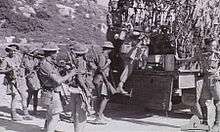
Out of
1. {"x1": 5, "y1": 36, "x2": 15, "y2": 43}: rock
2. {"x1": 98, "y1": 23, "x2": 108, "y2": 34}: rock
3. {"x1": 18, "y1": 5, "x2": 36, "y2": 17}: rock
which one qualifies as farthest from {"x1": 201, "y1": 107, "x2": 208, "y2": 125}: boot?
{"x1": 18, "y1": 5, "x2": 36, "y2": 17}: rock

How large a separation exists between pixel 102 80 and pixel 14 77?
2.12 meters

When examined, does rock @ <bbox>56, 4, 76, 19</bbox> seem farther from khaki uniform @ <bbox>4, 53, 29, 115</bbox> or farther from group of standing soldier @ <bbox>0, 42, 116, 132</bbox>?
khaki uniform @ <bbox>4, 53, 29, 115</bbox>

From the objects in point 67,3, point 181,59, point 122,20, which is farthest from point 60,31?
point 181,59

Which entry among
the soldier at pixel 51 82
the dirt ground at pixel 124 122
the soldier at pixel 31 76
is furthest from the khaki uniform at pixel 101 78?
the soldier at pixel 51 82

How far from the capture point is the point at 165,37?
37.9 ft

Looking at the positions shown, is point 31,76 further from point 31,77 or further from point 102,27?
point 102,27

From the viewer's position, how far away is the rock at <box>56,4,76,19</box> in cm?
3423

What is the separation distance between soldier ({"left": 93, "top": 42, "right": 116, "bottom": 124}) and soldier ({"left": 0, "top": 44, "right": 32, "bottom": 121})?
1.77 metres

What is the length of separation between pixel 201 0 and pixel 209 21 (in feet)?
1.90

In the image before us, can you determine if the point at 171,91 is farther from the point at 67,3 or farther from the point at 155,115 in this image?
the point at 67,3

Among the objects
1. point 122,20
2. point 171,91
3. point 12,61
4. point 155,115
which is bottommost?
point 155,115

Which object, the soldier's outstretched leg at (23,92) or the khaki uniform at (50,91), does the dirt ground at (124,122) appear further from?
the khaki uniform at (50,91)

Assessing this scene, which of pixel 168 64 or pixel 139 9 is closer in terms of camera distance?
pixel 168 64

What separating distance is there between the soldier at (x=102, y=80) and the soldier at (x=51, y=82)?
2249mm
